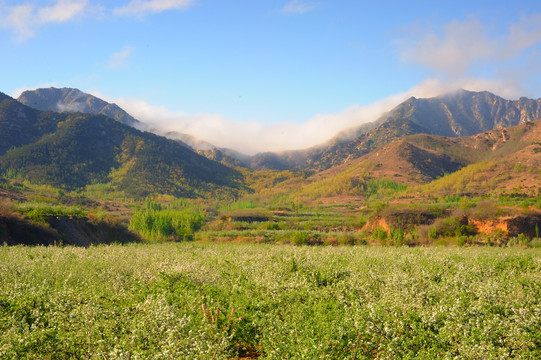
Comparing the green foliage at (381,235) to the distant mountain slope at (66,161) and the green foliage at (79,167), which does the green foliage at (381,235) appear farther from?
the distant mountain slope at (66,161)

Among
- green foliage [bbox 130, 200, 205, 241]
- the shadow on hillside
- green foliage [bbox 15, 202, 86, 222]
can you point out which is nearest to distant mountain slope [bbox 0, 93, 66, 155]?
green foliage [bbox 130, 200, 205, 241]

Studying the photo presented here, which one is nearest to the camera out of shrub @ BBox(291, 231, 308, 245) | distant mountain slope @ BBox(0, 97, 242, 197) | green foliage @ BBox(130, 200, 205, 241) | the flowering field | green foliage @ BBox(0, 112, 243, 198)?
the flowering field

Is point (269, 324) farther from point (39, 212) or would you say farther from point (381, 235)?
point (381, 235)

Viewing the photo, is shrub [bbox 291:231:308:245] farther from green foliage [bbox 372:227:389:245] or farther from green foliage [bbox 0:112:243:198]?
green foliage [bbox 0:112:243:198]

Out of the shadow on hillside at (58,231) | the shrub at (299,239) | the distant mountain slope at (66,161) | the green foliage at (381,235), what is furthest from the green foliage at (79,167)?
the green foliage at (381,235)

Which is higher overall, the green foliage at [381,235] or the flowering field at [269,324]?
the flowering field at [269,324]

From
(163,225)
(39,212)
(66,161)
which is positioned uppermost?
(66,161)

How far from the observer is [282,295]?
36.7 ft

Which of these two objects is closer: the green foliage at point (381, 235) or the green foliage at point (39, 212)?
the green foliage at point (39, 212)

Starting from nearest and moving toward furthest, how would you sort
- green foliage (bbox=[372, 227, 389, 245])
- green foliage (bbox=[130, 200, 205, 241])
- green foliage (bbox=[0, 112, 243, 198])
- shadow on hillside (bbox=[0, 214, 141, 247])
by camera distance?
1. shadow on hillside (bbox=[0, 214, 141, 247])
2. green foliage (bbox=[372, 227, 389, 245])
3. green foliage (bbox=[130, 200, 205, 241])
4. green foliage (bbox=[0, 112, 243, 198])

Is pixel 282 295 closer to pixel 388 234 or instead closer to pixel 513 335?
pixel 513 335

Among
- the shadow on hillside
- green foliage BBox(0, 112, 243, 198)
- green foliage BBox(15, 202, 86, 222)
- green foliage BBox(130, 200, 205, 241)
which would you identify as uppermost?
green foliage BBox(0, 112, 243, 198)

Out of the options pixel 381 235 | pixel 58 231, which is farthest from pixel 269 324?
pixel 381 235

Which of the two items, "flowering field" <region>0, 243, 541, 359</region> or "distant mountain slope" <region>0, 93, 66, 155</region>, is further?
"distant mountain slope" <region>0, 93, 66, 155</region>
